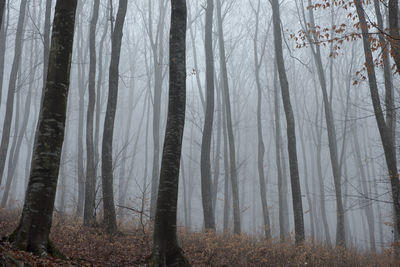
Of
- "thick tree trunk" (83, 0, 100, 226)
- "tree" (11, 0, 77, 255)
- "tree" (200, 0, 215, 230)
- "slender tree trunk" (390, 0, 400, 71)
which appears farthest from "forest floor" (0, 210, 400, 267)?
"slender tree trunk" (390, 0, 400, 71)

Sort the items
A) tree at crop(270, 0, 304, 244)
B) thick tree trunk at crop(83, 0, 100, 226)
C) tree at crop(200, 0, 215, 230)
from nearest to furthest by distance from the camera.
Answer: thick tree trunk at crop(83, 0, 100, 226) < tree at crop(270, 0, 304, 244) < tree at crop(200, 0, 215, 230)

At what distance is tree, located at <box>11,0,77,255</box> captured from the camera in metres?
3.95

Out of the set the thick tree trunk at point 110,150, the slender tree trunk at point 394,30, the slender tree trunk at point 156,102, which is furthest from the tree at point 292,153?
the slender tree trunk at point 156,102

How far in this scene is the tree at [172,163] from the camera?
486cm

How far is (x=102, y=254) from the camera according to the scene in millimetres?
6059

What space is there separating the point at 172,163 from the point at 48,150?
1.89 metres

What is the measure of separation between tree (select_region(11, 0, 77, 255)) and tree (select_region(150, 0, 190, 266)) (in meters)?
1.60

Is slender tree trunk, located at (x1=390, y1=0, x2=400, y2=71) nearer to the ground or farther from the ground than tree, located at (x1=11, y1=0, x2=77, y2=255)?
farther from the ground

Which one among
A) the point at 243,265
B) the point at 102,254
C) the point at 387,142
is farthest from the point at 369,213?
the point at 102,254

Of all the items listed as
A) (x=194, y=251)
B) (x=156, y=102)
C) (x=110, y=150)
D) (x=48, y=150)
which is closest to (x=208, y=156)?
(x=110, y=150)

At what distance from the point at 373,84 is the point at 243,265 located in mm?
5926

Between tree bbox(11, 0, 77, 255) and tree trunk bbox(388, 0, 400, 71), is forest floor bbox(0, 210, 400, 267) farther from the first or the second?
tree trunk bbox(388, 0, 400, 71)

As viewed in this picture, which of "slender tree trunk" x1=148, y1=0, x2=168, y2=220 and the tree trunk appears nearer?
the tree trunk

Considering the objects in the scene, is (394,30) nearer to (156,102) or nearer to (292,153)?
(292,153)
